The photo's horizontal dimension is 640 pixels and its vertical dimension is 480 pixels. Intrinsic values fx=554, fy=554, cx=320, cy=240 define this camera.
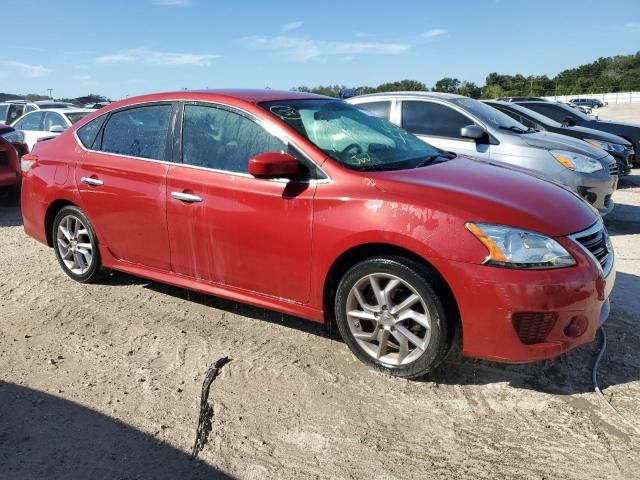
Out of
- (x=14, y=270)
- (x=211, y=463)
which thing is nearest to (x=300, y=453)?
(x=211, y=463)

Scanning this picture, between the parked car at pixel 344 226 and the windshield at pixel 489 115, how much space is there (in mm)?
3178

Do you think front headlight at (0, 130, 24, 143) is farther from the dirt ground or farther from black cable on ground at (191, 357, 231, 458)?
black cable on ground at (191, 357, 231, 458)

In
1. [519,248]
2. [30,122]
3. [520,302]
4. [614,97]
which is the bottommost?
[614,97]

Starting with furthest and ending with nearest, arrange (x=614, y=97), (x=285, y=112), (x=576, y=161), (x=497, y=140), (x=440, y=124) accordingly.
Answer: (x=614, y=97), (x=440, y=124), (x=497, y=140), (x=576, y=161), (x=285, y=112)

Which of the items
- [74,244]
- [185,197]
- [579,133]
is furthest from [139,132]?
[579,133]

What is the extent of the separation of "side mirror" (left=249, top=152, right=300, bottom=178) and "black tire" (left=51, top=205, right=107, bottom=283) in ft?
6.55

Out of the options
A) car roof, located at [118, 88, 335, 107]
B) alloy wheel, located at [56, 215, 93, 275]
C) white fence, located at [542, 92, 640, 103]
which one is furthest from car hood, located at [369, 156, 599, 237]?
white fence, located at [542, 92, 640, 103]

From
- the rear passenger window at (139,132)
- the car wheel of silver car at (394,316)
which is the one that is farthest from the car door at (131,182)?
the car wheel of silver car at (394,316)

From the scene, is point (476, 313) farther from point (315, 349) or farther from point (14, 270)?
point (14, 270)

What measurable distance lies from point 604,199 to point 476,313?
4.70 meters

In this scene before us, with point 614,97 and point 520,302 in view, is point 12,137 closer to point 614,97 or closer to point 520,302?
point 520,302

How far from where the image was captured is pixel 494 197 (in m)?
3.09

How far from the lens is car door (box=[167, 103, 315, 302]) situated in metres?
3.37

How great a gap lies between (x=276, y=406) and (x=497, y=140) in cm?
498
